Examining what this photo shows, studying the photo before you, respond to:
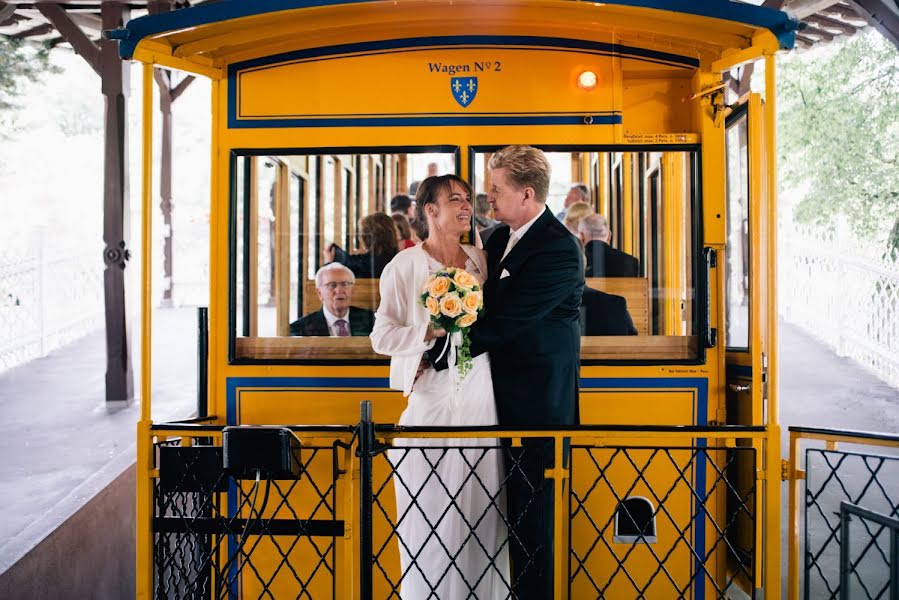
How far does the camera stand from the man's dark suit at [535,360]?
4.08m

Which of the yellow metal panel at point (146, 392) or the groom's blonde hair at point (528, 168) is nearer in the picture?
the yellow metal panel at point (146, 392)

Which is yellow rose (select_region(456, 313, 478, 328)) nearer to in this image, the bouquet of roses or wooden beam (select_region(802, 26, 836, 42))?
the bouquet of roses

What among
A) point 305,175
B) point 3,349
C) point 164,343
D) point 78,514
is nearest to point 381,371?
point 305,175

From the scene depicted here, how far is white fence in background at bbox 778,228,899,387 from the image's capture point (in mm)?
11984

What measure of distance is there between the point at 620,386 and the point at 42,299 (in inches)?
447

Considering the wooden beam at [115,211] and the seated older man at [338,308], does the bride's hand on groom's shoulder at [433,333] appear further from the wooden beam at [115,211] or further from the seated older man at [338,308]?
the wooden beam at [115,211]

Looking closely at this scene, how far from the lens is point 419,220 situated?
14.4 ft

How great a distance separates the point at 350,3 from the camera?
3801mm

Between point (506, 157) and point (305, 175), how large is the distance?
1024 mm

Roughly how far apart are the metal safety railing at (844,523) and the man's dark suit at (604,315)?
0.95 m

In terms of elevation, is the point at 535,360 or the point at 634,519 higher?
the point at 535,360

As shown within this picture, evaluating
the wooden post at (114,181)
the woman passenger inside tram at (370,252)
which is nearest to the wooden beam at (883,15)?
the woman passenger inside tram at (370,252)

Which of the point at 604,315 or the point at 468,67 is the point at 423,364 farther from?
the point at 468,67

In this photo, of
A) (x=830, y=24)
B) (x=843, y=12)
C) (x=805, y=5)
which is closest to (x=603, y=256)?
(x=805, y=5)
